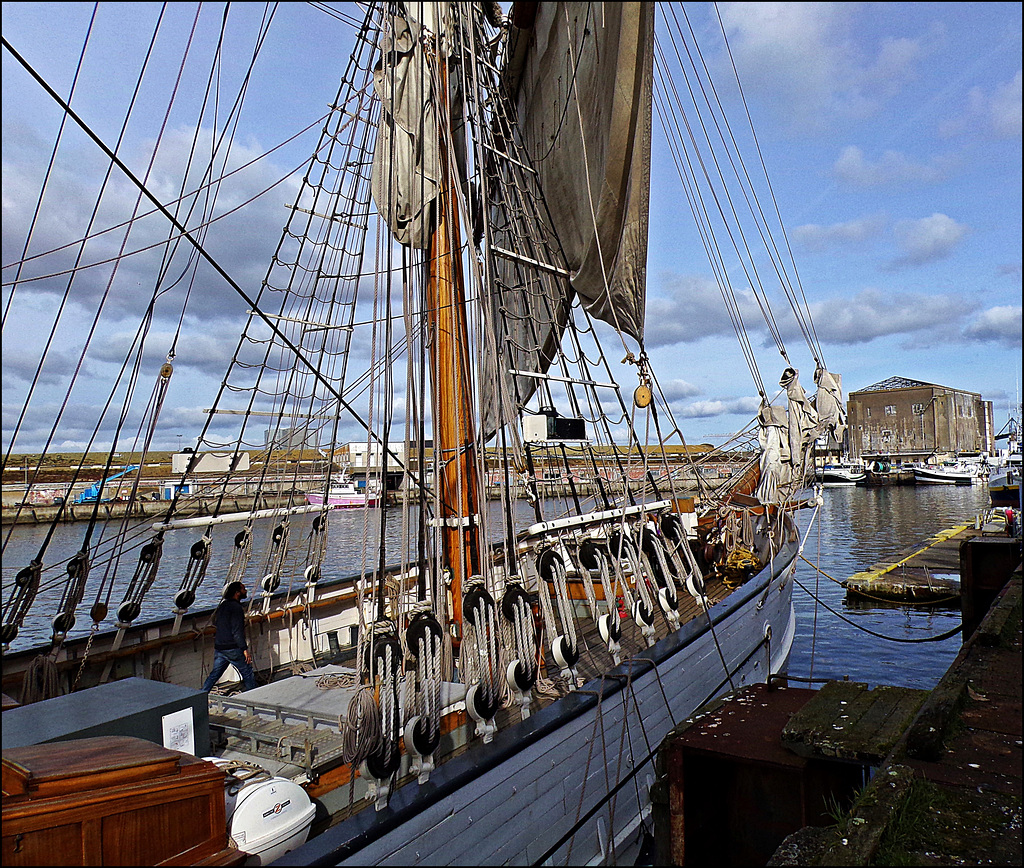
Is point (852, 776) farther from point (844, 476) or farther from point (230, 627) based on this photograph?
point (844, 476)

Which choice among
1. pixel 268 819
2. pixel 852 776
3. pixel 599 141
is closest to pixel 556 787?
pixel 852 776

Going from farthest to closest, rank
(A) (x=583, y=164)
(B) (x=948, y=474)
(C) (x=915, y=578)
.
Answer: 1. (B) (x=948, y=474)
2. (C) (x=915, y=578)
3. (A) (x=583, y=164)

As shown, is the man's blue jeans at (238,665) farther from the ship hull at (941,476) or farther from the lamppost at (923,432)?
the lamppost at (923,432)

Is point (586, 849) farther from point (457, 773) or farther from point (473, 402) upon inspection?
point (473, 402)

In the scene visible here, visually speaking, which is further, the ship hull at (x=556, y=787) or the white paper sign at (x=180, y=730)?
the white paper sign at (x=180, y=730)

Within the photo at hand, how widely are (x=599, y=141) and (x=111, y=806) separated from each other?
26.5 ft

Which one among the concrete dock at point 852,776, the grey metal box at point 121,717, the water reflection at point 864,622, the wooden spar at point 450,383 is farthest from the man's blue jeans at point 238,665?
the water reflection at point 864,622

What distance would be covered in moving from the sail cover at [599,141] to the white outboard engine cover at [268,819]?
493 cm

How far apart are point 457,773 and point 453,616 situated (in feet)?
8.22

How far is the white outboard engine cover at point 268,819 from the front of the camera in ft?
11.6

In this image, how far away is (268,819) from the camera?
11.9 feet

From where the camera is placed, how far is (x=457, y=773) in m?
4.38

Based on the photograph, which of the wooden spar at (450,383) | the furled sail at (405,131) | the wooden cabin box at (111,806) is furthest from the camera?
the furled sail at (405,131)

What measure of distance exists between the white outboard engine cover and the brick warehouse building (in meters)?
93.3
